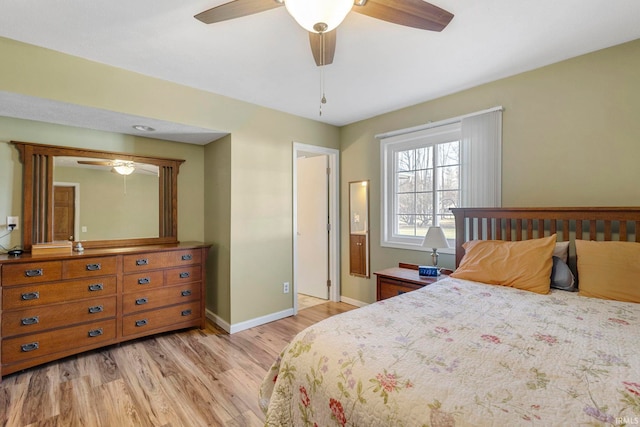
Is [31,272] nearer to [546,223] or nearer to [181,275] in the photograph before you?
[181,275]

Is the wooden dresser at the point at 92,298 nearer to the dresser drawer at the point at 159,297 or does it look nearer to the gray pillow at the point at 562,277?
the dresser drawer at the point at 159,297

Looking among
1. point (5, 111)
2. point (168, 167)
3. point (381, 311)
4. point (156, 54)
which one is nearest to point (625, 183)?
point (381, 311)

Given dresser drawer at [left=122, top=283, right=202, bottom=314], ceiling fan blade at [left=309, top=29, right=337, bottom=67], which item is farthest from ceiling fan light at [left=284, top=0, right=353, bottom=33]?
dresser drawer at [left=122, top=283, right=202, bottom=314]

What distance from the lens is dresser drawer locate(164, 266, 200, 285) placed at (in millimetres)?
2904

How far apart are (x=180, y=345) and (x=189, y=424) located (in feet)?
3.73

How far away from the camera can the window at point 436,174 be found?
8.63 ft

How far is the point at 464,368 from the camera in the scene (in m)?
0.98

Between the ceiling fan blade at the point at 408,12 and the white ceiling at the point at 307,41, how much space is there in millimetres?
189

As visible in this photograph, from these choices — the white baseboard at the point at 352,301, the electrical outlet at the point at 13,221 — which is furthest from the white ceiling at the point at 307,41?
the white baseboard at the point at 352,301

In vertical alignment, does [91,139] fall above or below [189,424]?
above

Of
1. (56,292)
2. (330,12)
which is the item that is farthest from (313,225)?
(330,12)

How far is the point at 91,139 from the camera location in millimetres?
2852

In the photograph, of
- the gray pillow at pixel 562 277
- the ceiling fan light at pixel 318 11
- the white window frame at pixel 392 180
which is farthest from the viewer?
the white window frame at pixel 392 180

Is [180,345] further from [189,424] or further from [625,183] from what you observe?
[625,183]
